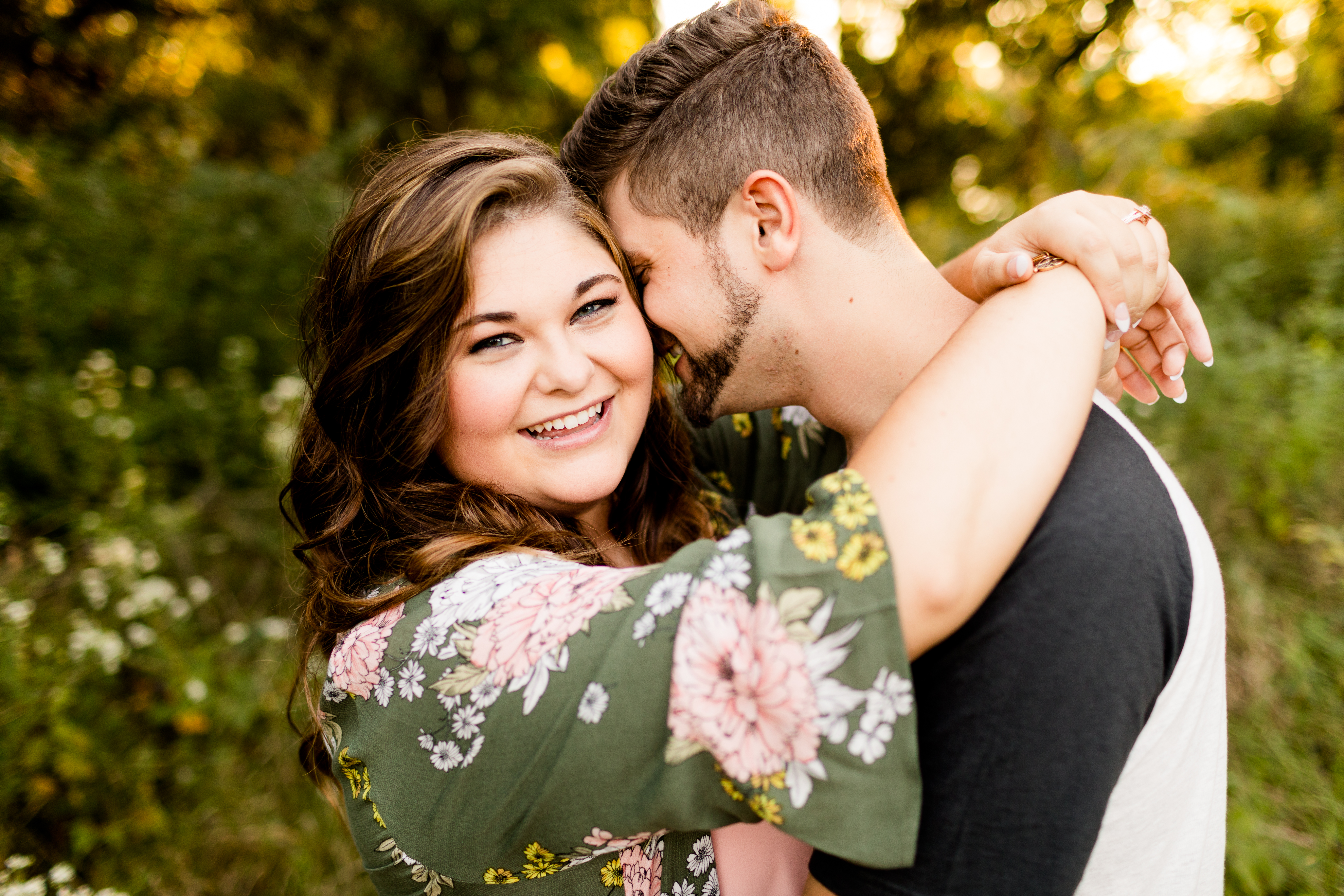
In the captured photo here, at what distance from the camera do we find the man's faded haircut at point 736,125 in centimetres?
198

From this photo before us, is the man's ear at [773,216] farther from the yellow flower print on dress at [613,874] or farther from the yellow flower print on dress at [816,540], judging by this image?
the yellow flower print on dress at [613,874]

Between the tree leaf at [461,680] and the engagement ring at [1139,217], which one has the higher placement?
the engagement ring at [1139,217]

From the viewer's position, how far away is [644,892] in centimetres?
158

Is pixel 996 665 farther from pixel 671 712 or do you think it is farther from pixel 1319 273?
pixel 1319 273

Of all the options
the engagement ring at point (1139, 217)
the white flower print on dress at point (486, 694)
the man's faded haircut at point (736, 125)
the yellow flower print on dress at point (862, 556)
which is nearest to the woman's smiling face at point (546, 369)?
the man's faded haircut at point (736, 125)

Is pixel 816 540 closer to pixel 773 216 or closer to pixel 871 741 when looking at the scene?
pixel 871 741

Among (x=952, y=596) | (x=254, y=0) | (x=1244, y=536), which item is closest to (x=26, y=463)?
(x=952, y=596)

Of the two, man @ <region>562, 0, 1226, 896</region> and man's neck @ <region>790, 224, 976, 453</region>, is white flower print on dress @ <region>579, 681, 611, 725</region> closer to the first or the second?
man @ <region>562, 0, 1226, 896</region>

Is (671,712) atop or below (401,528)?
atop

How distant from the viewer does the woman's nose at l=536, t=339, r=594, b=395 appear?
181 cm

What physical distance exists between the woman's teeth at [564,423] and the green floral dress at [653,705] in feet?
1.64

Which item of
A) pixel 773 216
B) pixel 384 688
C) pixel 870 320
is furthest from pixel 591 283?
pixel 384 688

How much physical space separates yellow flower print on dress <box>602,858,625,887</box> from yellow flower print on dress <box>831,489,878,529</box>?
3.02 feet

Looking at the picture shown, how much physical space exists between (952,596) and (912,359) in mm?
948
